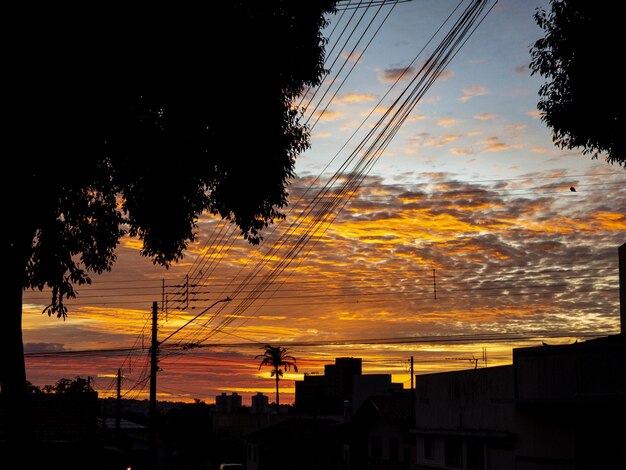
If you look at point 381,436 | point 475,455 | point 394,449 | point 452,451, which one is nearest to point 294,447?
point 381,436

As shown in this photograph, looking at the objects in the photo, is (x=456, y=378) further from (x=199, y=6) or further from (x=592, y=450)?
(x=199, y=6)

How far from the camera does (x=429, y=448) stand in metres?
38.7

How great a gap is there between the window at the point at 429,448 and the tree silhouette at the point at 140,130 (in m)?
22.7

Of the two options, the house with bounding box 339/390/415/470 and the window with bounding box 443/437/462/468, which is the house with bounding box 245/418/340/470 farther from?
the window with bounding box 443/437/462/468

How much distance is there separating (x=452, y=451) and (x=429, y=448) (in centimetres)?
321

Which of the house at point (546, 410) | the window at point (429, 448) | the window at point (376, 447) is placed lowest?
the window at point (376, 447)

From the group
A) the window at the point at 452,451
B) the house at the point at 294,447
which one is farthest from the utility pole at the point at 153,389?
the window at the point at 452,451

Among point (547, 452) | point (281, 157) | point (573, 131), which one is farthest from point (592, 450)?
point (281, 157)

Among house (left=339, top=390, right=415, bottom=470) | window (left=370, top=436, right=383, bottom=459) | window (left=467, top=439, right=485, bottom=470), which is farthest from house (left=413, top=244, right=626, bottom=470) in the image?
window (left=370, top=436, right=383, bottom=459)

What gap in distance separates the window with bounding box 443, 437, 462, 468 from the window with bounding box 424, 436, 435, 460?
170 cm

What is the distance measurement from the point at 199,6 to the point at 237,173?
3.86 meters

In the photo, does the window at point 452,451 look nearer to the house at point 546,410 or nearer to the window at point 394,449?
the house at point 546,410

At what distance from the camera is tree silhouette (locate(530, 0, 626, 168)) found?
19109 mm

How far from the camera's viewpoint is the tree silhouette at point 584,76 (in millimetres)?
19109
